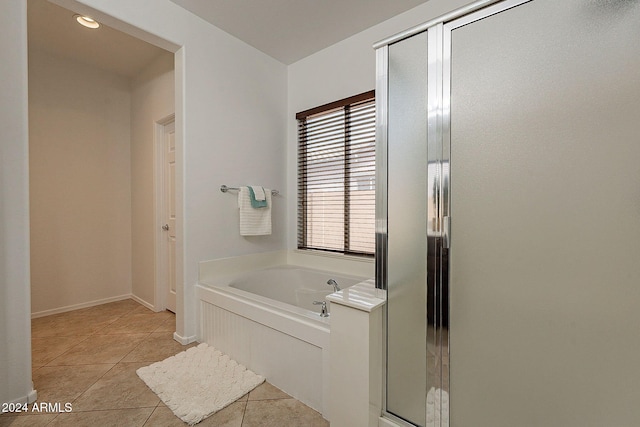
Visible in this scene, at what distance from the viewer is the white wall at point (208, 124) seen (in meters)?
2.12

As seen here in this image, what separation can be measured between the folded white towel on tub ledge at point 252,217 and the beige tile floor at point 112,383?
1.07 m

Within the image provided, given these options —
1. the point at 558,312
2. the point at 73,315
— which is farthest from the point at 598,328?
the point at 73,315

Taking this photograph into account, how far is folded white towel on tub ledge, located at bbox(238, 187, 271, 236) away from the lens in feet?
8.47

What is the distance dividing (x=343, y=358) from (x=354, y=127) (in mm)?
1931

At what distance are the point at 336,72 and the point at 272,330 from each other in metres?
2.28

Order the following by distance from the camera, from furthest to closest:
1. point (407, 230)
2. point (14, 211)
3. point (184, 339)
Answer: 1. point (184, 339)
2. point (14, 211)
3. point (407, 230)

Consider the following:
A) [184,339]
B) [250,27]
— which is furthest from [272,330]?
[250,27]

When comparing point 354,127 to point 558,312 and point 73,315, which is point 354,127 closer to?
point 558,312

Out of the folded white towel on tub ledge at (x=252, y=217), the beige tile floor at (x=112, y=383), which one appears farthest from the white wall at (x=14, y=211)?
the folded white towel on tub ledge at (x=252, y=217)

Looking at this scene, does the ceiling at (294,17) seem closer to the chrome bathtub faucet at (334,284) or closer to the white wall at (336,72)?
the white wall at (336,72)

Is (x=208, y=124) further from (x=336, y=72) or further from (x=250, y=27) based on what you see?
(x=336, y=72)

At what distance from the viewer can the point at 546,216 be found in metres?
0.94

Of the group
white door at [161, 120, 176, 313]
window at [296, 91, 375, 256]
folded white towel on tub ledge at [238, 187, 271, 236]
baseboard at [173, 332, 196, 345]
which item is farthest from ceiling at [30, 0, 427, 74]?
baseboard at [173, 332, 196, 345]

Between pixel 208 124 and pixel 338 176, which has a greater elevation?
pixel 208 124
